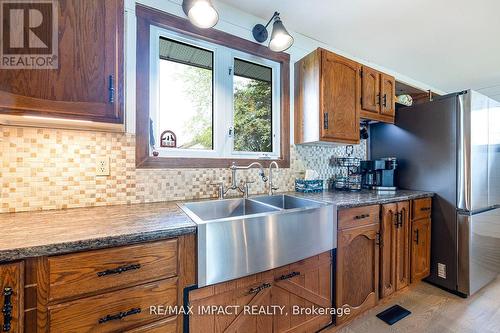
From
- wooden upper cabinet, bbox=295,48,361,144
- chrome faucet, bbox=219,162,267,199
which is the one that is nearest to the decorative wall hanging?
chrome faucet, bbox=219,162,267,199

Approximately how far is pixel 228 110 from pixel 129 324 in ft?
4.84

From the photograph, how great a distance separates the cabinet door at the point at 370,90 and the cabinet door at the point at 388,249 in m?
0.95

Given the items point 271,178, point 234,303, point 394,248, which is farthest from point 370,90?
point 234,303

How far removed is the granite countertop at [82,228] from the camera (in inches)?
27.7

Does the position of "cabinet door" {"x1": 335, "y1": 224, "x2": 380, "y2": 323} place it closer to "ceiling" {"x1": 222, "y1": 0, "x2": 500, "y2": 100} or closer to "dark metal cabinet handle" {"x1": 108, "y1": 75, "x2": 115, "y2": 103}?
"dark metal cabinet handle" {"x1": 108, "y1": 75, "x2": 115, "y2": 103}

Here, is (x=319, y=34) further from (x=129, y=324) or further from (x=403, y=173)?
(x=129, y=324)

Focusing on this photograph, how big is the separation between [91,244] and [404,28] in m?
2.79

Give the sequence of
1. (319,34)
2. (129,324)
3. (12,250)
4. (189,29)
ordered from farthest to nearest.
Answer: (319,34)
(189,29)
(129,324)
(12,250)

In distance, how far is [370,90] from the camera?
2.09m

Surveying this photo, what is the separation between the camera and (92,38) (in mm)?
1004

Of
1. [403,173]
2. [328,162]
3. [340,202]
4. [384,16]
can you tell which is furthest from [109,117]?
[403,173]

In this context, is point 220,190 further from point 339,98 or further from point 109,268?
point 339,98

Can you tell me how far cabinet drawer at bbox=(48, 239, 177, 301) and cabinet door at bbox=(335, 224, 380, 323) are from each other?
1110 millimetres

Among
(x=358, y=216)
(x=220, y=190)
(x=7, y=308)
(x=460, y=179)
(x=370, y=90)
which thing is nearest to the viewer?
(x=7, y=308)
